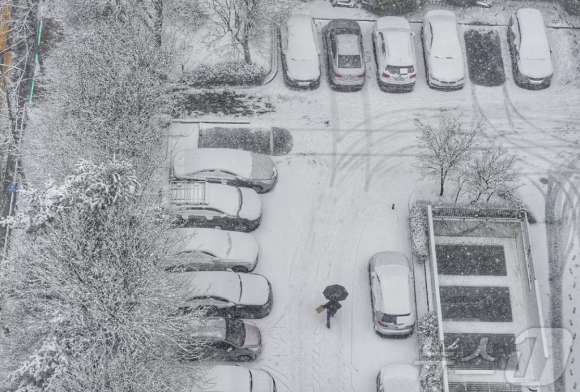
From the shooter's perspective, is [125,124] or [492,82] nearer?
[125,124]

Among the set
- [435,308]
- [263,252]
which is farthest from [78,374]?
[435,308]

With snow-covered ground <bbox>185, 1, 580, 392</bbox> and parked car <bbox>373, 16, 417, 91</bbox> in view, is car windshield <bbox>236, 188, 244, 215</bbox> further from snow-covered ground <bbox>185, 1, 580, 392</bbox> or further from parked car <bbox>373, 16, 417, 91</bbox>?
parked car <bbox>373, 16, 417, 91</bbox>

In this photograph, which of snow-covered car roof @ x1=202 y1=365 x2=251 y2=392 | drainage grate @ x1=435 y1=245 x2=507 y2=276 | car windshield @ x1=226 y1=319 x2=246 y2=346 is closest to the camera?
snow-covered car roof @ x1=202 y1=365 x2=251 y2=392

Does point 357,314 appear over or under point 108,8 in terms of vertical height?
under

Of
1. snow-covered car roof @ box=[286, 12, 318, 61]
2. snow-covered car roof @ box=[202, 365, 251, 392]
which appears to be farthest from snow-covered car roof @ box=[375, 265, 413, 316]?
snow-covered car roof @ box=[286, 12, 318, 61]

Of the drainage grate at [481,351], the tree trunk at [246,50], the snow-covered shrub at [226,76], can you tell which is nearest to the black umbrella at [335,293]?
the drainage grate at [481,351]

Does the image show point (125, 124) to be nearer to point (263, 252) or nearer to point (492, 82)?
point (263, 252)

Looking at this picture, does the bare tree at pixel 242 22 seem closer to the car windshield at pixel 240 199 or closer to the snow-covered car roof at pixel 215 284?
the car windshield at pixel 240 199
